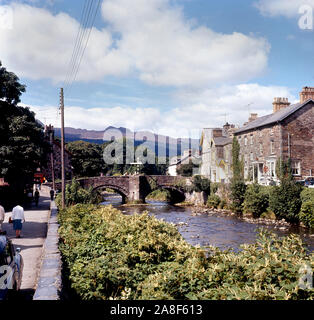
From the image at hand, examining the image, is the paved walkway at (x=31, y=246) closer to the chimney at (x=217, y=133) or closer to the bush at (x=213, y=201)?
the bush at (x=213, y=201)

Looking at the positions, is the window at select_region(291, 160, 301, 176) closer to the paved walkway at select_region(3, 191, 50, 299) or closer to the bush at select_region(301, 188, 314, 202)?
the bush at select_region(301, 188, 314, 202)

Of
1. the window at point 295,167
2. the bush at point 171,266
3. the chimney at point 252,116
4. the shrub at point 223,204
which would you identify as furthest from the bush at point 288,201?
the bush at point 171,266

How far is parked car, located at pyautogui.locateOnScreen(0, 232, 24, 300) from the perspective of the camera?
233 inches

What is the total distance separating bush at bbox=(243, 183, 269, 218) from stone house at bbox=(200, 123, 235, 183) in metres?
13.8

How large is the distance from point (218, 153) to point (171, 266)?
48.4 metres

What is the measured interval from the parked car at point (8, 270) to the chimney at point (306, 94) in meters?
38.3

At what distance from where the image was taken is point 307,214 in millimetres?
28266

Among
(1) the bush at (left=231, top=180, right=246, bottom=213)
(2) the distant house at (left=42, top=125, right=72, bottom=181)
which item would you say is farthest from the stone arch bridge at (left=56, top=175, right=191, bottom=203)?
(1) the bush at (left=231, top=180, right=246, bottom=213)

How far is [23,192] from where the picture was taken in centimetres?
3256
